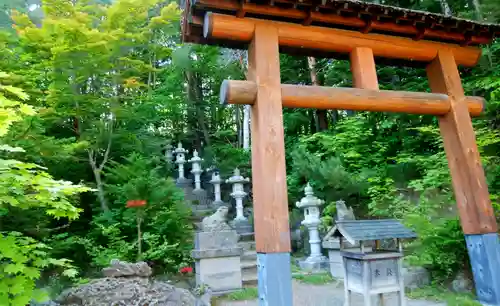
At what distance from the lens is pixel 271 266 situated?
12.2 feet

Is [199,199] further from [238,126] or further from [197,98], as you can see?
[197,98]

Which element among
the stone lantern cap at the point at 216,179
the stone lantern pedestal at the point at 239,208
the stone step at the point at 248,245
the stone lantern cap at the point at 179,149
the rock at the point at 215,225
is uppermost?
the stone lantern cap at the point at 179,149

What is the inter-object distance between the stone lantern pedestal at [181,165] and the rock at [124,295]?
783 cm

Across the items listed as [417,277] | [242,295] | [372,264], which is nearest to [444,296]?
[417,277]

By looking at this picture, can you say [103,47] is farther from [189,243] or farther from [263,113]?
[263,113]

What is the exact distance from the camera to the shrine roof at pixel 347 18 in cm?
424

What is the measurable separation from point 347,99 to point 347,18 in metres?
1.19

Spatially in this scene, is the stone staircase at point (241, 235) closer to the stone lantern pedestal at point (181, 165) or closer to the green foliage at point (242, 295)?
the stone lantern pedestal at point (181, 165)

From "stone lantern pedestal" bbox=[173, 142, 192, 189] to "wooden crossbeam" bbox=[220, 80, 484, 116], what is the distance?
31.6ft

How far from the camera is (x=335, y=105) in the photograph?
4.51 m

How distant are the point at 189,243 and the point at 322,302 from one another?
3906 millimetres

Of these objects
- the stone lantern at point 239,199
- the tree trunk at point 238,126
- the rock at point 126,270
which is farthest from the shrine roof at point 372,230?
the tree trunk at point 238,126

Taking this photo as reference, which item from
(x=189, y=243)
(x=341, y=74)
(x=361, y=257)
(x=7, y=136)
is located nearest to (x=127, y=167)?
(x=189, y=243)

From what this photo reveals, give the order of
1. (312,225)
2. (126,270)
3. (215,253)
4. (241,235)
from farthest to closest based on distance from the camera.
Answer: (241,235), (312,225), (215,253), (126,270)
